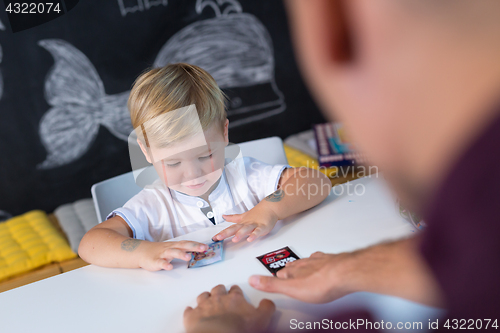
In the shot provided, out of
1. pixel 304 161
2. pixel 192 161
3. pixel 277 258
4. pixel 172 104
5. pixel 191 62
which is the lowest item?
pixel 304 161

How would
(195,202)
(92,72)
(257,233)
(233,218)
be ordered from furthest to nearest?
1. (92,72)
2. (195,202)
3. (233,218)
4. (257,233)

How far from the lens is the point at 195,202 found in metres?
1.00

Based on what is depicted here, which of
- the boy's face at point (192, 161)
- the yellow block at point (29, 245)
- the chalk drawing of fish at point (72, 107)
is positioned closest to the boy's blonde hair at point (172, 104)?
the boy's face at point (192, 161)

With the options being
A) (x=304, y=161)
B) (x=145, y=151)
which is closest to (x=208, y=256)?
(x=145, y=151)

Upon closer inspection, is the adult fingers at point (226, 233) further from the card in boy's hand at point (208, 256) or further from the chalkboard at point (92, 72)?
the chalkboard at point (92, 72)

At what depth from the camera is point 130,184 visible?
3.52ft

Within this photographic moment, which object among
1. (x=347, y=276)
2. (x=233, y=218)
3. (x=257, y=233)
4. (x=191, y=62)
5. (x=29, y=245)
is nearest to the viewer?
(x=347, y=276)

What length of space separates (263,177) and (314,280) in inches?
20.4

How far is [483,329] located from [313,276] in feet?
0.98

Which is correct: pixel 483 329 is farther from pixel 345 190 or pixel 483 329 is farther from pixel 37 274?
pixel 37 274

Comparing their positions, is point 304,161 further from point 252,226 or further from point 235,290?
point 235,290

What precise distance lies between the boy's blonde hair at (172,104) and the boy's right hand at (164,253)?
0.29 metres

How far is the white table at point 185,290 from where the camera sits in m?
0.54

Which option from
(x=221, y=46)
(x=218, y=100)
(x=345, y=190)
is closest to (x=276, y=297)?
(x=345, y=190)
